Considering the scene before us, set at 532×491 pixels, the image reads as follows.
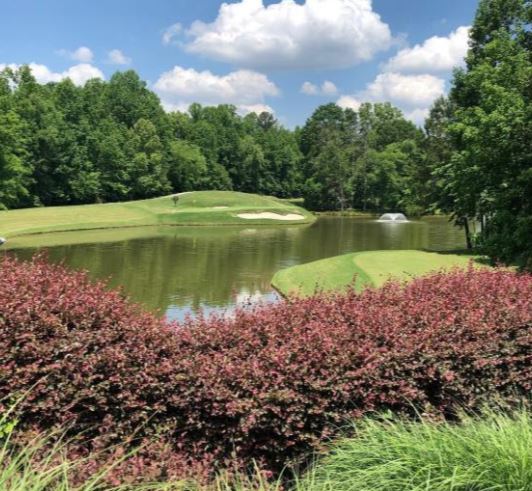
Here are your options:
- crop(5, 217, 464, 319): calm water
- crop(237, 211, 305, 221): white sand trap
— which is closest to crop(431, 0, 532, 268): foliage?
crop(5, 217, 464, 319): calm water

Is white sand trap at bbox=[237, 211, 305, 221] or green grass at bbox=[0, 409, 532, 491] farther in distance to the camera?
white sand trap at bbox=[237, 211, 305, 221]

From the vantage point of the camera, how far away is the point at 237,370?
502 centimetres

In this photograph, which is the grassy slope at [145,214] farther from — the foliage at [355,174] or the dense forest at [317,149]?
the foliage at [355,174]

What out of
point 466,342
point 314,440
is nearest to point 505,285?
point 466,342

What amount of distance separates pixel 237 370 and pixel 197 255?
88.1ft

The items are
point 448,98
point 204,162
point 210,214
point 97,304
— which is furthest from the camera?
point 204,162

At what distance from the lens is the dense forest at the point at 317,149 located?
71.5 ft

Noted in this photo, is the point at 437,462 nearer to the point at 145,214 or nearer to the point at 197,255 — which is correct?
the point at 197,255

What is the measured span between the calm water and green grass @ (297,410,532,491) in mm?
4872

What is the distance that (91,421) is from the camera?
5.01 meters

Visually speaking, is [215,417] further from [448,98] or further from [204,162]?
[204,162]

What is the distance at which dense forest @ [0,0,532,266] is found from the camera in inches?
858

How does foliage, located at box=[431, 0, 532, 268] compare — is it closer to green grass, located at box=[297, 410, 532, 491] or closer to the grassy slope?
green grass, located at box=[297, 410, 532, 491]

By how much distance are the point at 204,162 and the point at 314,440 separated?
91.9m
